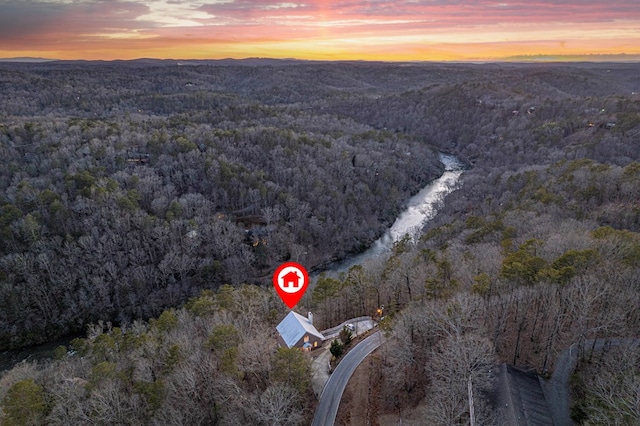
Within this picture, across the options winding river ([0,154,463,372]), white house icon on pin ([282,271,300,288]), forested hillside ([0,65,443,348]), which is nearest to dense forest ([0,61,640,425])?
forested hillside ([0,65,443,348])

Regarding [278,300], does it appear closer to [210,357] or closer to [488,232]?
[210,357]

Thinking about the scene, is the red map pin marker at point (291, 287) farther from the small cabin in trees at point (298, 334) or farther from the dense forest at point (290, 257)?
the small cabin in trees at point (298, 334)

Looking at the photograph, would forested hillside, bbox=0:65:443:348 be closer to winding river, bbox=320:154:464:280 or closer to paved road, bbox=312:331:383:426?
winding river, bbox=320:154:464:280

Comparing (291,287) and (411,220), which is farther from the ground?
(291,287)

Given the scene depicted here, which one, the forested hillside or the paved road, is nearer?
the paved road

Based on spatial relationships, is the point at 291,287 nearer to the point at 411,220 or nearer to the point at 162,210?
the point at 162,210

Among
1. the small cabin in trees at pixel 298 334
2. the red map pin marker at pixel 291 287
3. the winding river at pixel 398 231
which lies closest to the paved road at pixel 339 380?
the small cabin in trees at pixel 298 334

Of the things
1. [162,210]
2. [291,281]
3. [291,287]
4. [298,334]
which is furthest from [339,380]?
[162,210]
